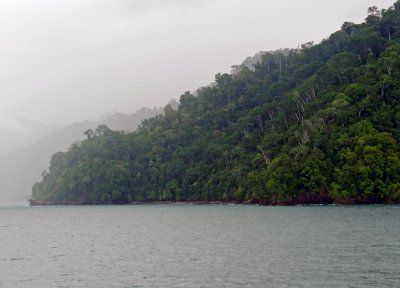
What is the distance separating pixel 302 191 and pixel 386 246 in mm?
87716

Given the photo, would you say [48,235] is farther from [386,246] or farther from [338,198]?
[338,198]

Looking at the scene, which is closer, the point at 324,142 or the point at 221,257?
the point at 221,257

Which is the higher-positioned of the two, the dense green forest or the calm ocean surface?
the dense green forest

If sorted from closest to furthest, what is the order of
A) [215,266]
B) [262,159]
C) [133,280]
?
[133,280]
[215,266]
[262,159]

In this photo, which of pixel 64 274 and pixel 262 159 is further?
pixel 262 159

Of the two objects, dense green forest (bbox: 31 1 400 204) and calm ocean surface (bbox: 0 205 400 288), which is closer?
calm ocean surface (bbox: 0 205 400 288)

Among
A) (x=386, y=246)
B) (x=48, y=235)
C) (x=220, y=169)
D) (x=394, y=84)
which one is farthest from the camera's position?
(x=220, y=169)

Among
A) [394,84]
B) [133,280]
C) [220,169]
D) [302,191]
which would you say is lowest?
[133,280]

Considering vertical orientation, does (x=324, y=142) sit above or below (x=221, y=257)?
above

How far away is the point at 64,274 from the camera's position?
134 ft

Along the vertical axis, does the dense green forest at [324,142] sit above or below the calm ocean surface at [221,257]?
above

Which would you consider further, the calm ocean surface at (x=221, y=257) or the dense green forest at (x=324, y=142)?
the dense green forest at (x=324, y=142)

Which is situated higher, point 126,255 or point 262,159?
point 262,159

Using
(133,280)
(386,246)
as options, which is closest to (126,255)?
(133,280)
